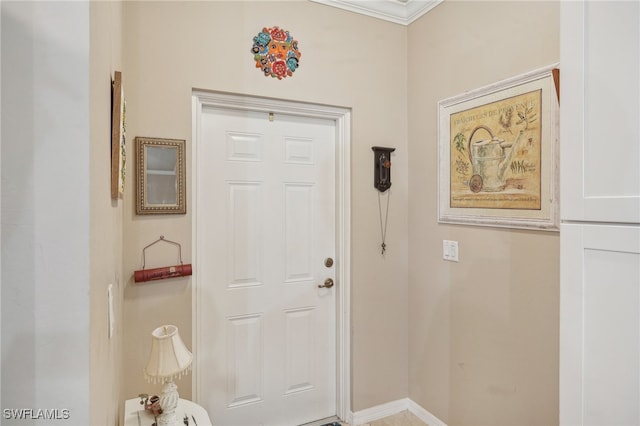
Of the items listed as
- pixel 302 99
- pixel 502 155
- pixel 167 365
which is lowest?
pixel 167 365

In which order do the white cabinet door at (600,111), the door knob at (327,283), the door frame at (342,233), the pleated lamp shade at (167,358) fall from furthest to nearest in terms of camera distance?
1. the door knob at (327,283)
2. the door frame at (342,233)
3. the pleated lamp shade at (167,358)
4. the white cabinet door at (600,111)

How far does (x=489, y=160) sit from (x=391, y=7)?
126 centimetres

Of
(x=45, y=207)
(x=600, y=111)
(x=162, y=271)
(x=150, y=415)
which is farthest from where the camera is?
(x=162, y=271)

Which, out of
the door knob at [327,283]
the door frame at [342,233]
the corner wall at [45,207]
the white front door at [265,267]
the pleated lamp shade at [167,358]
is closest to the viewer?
the corner wall at [45,207]

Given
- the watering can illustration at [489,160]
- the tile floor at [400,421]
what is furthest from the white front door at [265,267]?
the watering can illustration at [489,160]

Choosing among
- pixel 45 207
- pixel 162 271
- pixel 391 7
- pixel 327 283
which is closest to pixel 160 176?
pixel 162 271

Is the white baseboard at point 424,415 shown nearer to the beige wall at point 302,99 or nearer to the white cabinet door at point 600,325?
the beige wall at point 302,99

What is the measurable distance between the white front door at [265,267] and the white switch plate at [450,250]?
696 millimetres

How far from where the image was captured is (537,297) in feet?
5.66

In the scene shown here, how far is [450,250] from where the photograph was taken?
7.23ft

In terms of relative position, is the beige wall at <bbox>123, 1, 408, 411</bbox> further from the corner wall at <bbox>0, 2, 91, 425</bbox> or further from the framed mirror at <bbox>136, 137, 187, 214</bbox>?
the corner wall at <bbox>0, 2, 91, 425</bbox>

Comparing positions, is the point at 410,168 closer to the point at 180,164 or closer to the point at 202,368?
the point at 180,164

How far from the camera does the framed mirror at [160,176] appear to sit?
1788mm

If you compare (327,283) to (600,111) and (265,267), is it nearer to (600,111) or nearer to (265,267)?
(265,267)
